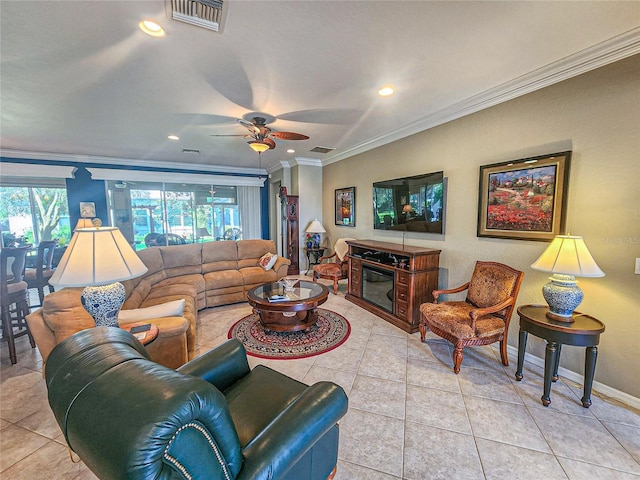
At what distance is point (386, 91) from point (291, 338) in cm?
285

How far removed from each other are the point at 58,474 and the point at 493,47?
3.96 meters

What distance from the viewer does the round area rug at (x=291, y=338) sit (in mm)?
2764

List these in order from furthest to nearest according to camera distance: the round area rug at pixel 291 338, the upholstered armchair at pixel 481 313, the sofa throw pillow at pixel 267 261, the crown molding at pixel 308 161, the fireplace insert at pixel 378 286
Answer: the crown molding at pixel 308 161 → the sofa throw pillow at pixel 267 261 → the fireplace insert at pixel 378 286 → the round area rug at pixel 291 338 → the upholstered armchair at pixel 481 313

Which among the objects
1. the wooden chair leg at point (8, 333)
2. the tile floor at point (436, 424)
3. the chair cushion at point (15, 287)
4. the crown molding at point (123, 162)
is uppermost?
the crown molding at point (123, 162)

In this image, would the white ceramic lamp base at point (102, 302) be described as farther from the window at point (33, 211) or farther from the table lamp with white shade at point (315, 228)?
the window at point (33, 211)

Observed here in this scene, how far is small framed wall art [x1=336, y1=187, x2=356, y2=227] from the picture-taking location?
5117mm

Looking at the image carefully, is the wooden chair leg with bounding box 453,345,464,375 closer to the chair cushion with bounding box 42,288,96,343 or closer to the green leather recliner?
the green leather recliner

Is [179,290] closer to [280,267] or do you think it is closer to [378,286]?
[280,267]

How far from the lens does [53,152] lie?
5.12m

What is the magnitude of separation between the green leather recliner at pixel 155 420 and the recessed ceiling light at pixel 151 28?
194 cm

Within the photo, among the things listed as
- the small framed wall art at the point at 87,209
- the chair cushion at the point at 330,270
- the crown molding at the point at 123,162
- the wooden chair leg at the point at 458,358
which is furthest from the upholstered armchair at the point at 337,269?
the small framed wall art at the point at 87,209

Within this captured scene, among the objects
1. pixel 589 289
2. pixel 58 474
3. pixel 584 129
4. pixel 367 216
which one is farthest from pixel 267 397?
pixel 367 216

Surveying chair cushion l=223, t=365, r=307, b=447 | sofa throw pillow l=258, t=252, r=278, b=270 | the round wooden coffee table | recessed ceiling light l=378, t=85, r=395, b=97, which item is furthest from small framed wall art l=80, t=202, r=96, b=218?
recessed ceiling light l=378, t=85, r=395, b=97

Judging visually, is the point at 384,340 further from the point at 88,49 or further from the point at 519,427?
the point at 88,49
